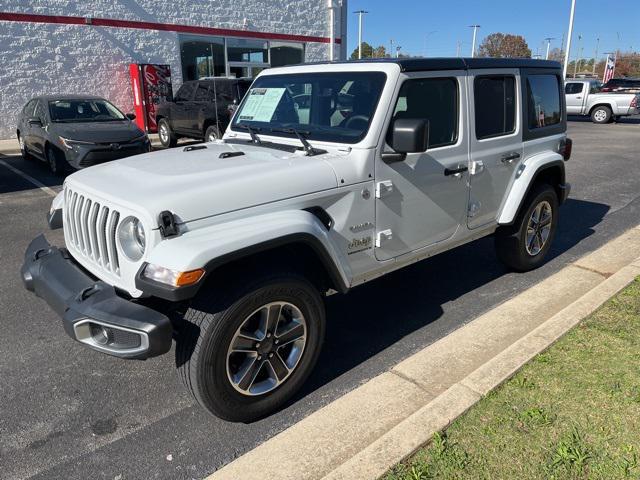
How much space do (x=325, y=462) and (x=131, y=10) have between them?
16.8 metres

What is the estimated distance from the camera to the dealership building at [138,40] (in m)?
14.5

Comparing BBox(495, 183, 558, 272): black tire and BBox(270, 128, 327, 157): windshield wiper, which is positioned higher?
BBox(270, 128, 327, 157): windshield wiper

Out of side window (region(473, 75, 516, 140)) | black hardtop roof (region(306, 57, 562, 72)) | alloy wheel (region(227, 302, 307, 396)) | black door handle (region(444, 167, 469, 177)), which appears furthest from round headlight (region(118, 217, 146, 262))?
side window (region(473, 75, 516, 140))

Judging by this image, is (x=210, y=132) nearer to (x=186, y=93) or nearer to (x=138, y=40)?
(x=186, y=93)

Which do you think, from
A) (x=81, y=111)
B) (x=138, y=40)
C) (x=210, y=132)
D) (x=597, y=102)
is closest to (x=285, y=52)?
(x=138, y=40)

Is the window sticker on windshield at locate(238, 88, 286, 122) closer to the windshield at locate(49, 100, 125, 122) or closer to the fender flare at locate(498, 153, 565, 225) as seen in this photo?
the fender flare at locate(498, 153, 565, 225)

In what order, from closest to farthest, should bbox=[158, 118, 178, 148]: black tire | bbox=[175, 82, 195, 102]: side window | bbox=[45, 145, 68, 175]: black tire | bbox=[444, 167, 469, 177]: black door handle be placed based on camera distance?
bbox=[444, 167, 469, 177]: black door handle, bbox=[45, 145, 68, 175]: black tire, bbox=[175, 82, 195, 102]: side window, bbox=[158, 118, 178, 148]: black tire

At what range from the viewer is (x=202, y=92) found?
42.1ft

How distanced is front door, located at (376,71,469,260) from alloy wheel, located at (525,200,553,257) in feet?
3.96

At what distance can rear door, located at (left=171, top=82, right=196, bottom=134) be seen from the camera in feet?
42.8

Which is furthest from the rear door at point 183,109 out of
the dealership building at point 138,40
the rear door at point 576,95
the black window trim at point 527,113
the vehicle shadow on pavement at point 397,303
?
the rear door at point 576,95

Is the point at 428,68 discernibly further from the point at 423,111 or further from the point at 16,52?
the point at 16,52

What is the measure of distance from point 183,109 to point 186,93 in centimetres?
56

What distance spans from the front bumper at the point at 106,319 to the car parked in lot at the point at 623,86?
24.7 metres
